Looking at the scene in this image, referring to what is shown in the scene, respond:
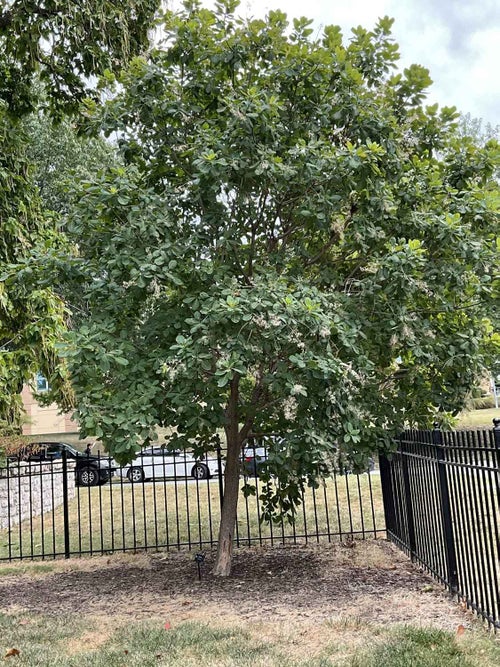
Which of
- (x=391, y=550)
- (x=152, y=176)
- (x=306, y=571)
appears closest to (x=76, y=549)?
(x=306, y=571)

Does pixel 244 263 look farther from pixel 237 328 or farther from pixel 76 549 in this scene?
pixel 76 549

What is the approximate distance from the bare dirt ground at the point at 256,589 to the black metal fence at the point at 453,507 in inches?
9.6

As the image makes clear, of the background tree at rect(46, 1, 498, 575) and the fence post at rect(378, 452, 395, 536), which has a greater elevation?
the background tree at rect(46, 1, 498, 575)

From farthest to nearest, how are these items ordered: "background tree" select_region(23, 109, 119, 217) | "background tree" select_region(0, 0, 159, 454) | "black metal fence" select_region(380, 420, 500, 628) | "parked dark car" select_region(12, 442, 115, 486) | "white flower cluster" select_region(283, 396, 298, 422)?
"background tree" select_region(23, 109, 119, 217)
"parked dark car" select_region(12, 442, 115, 486)
"background tree" select_region(0, 0, 159, 454)
"white flower cluster" select_region(283, 396, 298, 422)
"black metal fence" select_region(380, 420, 500, 628)

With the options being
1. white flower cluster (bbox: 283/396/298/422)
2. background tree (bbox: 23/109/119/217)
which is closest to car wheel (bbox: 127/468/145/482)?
white flower cluster (bbox: 283/396/298/422)

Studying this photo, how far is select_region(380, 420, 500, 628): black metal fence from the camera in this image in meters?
4.46

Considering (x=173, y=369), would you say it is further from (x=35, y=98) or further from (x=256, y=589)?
(x=35, y=98)

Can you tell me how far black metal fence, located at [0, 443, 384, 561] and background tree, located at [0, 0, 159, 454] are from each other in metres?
1.89

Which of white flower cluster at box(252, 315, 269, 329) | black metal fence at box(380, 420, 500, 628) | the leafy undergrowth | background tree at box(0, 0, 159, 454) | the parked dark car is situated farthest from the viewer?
the parked dark car

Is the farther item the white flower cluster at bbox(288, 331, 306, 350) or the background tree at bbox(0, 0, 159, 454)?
the background tree at bbox(0, 0, 159, 454)

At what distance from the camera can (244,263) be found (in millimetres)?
6680

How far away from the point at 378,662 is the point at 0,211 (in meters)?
7.18

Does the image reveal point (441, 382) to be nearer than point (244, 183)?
No

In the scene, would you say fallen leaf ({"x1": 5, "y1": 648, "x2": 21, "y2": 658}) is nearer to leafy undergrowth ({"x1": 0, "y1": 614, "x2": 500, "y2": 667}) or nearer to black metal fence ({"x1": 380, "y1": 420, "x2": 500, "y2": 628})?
leafy undergrowth ({"x1": 0, "y1": 614, "x2": 500, "y2": 667})
